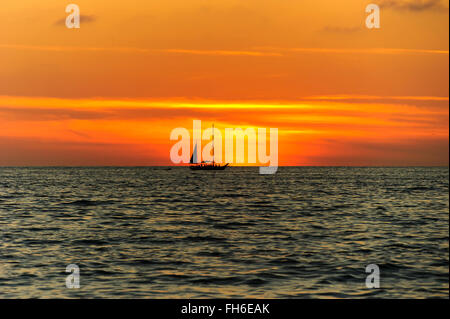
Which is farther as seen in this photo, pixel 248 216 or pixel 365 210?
pixel 365 210

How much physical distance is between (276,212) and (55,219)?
2222 cm

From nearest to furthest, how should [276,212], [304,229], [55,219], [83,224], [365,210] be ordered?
[304,229]
[83,224]
[55,219]
[276,212]
[365,210]

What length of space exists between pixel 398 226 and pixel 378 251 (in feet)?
47.7

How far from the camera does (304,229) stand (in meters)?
42.5

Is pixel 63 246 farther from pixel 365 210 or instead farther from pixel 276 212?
pixel 365 210

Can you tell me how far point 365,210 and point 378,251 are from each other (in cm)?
3047

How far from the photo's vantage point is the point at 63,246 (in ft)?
108
